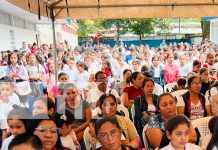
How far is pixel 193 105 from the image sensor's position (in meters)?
3.79

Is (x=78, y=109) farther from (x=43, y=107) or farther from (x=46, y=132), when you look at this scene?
(x=46, y=132)

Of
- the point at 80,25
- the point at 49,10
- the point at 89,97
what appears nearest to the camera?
the point at 89,97

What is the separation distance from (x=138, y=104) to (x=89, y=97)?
1.03 metres

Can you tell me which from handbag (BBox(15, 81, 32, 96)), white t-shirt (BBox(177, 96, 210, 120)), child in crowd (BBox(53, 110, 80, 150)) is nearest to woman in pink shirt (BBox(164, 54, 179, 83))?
white t-shirt (BBox(177, 96, 210, 120))

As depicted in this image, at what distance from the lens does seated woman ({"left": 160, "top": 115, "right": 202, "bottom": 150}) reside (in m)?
2.51

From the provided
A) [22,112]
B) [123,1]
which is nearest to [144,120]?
[22,112]

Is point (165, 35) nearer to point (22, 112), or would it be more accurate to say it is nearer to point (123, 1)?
point (123, 1)

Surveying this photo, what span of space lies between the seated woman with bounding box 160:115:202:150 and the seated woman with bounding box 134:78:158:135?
117cm

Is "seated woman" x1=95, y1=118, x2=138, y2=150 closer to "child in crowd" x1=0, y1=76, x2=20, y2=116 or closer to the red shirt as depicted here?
"child in crowd" x1=0, y1=76, x2=20, y2=116

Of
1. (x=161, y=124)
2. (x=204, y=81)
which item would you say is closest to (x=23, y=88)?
(x=161, y=124)

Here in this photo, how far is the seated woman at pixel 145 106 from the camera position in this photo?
150 inches

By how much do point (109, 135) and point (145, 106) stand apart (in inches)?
60.3

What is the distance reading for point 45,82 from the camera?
5676mm

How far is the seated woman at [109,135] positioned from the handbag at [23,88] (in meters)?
2.74
